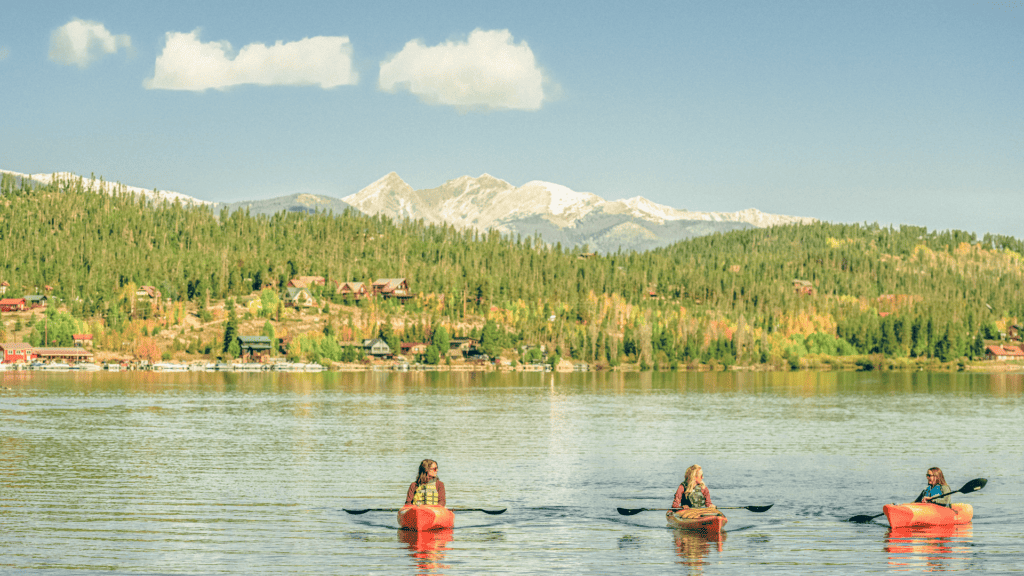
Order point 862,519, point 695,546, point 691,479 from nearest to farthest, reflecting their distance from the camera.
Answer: point 695,546 < point 691,479 < point 862,519

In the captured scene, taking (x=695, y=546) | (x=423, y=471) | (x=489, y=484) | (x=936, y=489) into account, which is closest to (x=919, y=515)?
(x=936, y=489)

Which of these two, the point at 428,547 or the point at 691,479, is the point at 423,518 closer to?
the point at 428,547

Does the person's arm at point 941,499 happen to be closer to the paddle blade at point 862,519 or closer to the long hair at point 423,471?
the paddle blade at point 862,519

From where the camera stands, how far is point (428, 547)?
4244 cm

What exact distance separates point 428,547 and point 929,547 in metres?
20.3

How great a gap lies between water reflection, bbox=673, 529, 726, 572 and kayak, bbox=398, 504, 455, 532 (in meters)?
9.92

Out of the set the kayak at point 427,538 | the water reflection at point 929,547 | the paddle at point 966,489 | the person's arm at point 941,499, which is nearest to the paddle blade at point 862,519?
the paddle at point 966,489

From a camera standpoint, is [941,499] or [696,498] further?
[941,499]

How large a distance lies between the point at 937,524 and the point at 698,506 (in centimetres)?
1049

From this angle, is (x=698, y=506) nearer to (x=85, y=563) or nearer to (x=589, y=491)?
(x=589, y=491)

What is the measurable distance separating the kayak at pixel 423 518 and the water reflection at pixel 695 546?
9.92 m

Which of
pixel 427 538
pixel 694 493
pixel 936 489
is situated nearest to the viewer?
pixel 427 538

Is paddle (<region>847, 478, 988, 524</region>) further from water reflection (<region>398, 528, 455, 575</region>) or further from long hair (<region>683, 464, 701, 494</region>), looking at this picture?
water reflection (<region>398, 528, 455, 575</region>)

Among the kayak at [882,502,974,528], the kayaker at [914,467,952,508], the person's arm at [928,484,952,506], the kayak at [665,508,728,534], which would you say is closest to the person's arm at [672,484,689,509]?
the kayak at [665,508,728,534]
